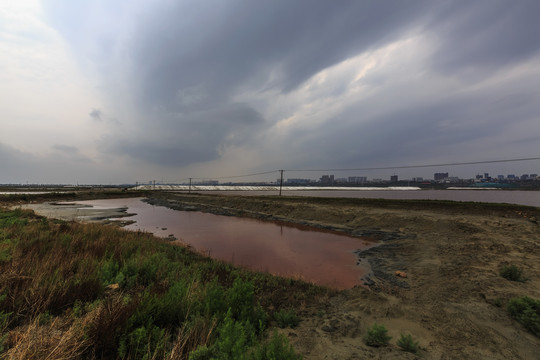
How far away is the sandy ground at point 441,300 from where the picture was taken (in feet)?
11.7

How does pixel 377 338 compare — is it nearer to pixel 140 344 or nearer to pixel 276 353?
pixel 276 353

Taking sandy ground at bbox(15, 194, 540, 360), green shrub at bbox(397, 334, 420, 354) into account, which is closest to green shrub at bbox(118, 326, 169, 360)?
sandy ground at bbox(15, 194, 540, 360)

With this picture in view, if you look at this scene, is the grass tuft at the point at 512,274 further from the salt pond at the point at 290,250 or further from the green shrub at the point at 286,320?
the green shrub at the point at 286,320

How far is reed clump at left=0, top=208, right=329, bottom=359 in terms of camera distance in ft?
8.21

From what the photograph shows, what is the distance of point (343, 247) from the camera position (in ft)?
43.3

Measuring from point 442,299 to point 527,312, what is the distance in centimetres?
162

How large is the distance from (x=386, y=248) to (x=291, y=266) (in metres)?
6.81

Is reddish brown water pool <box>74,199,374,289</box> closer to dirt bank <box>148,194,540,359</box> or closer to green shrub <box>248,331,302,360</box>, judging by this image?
dirt bank <box>148,194,540,359</box>

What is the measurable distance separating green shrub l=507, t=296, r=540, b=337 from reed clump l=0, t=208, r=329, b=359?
4.22 metres

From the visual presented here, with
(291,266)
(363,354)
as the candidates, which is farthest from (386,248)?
(363,354)

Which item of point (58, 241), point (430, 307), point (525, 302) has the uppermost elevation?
point (58, 241)

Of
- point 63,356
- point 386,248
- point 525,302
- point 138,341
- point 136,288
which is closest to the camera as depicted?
point 63,356

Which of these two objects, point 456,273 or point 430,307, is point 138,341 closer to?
point 430,307

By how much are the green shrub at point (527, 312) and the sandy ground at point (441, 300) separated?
5.3 inches
